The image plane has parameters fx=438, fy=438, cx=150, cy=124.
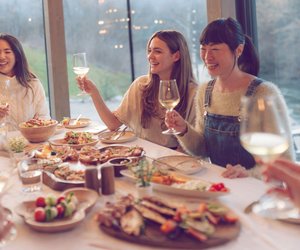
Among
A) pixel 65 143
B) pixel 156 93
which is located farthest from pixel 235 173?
pixel 156 93

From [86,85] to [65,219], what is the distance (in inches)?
65.9

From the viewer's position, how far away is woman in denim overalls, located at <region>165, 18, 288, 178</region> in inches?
86.7

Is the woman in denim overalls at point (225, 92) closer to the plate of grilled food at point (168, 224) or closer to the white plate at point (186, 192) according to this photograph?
the white plate at point (186, 192)

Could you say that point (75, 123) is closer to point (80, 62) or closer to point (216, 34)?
point (80, 62)

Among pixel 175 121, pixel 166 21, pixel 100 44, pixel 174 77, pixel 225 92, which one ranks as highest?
pixel 166 21

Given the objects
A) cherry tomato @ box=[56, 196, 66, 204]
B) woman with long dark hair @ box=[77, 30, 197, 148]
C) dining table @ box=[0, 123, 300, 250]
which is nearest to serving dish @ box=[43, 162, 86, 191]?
dining table @ box=[0, 123, 300, 250]

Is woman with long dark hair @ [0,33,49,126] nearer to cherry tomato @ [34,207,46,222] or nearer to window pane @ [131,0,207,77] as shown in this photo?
window pane @ [131,0,207,77]

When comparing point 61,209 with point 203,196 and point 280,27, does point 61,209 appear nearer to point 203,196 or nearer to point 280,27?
point 203,196

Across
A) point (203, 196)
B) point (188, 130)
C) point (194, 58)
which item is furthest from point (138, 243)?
point (194, 58)

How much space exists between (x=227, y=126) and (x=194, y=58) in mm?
2285

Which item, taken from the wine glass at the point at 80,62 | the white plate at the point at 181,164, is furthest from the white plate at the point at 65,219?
the wine glass at the point at 80,62

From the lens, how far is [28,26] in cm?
465

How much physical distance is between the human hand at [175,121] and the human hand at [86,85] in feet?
2.62

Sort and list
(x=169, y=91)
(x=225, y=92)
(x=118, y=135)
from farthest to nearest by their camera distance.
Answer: (x=118, y=135) < (x=225, y=92) < (x=169, y=91)
